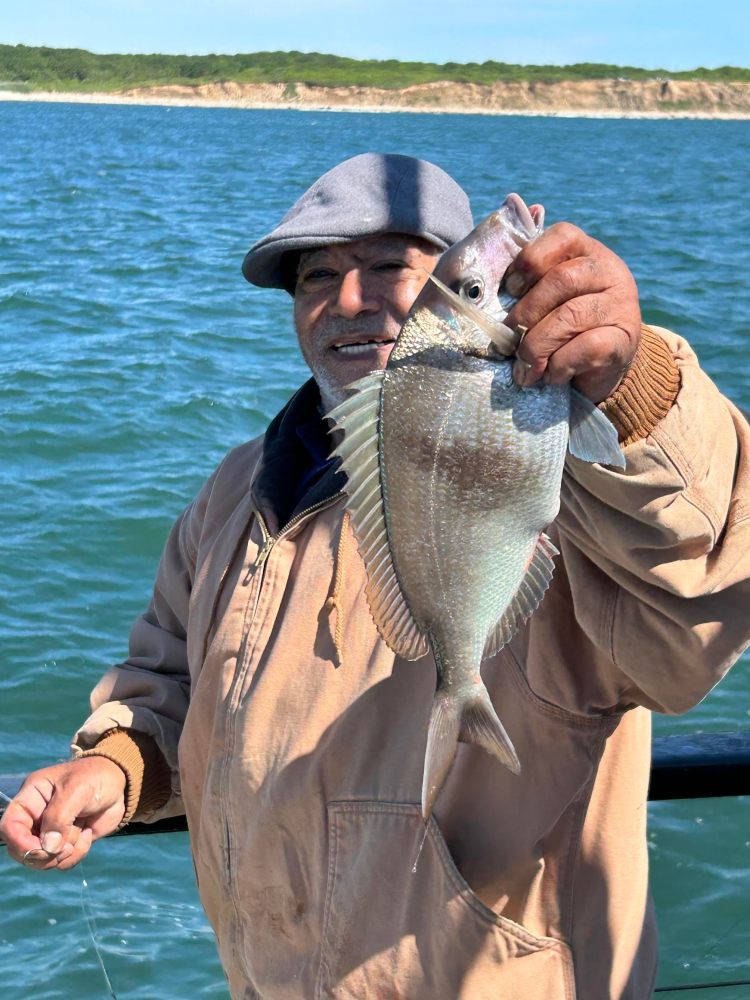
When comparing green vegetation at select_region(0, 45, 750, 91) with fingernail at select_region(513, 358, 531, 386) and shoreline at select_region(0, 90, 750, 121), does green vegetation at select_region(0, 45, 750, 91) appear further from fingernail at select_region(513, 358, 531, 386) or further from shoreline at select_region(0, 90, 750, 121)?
fingernail at select_region(513, 358, 531, 386)

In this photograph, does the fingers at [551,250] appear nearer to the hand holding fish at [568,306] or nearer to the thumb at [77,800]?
the hand holding fish at [568,306]

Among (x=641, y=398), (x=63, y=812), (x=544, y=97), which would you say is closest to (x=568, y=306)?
→ (x=641, y=398)

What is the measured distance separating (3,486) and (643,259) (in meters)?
13.0

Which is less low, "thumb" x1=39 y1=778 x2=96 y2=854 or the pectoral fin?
the pectoral fin

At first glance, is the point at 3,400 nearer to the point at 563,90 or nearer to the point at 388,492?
the point at 388,492

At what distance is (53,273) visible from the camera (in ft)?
54.5

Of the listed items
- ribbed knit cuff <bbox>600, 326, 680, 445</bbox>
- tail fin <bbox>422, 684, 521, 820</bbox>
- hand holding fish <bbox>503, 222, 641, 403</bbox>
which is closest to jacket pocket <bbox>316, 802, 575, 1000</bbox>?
tail fin <bbox>422, 684, 521, 820</bbox>

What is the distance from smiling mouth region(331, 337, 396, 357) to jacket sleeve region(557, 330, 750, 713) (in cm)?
106

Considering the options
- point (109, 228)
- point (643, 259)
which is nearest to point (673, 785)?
point (643, 259)

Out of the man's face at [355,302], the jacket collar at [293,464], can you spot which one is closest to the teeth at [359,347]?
the man's face at [355,302]

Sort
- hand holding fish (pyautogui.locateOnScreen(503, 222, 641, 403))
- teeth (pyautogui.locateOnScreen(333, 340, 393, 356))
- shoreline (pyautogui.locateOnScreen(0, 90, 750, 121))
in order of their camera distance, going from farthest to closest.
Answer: shoreline (pyautogui.locateOnScreen(0, 90, 750, 121)) < teeth (pyautogui.locateOnScreen(333, 340, 393, 356)) < hand holding fish (pyautogui.locateOnScreen(503, 222, 641, 403))

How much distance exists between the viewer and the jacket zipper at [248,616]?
2393mm

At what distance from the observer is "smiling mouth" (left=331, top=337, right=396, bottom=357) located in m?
2.69

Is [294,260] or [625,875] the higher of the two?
[294,260]
